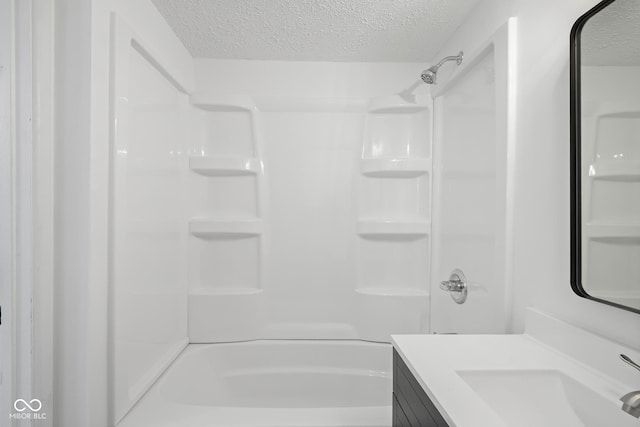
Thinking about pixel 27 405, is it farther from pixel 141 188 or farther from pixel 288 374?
pixel 288 374

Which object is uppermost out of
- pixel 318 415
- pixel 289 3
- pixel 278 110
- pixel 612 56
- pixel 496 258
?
pixel 289 3

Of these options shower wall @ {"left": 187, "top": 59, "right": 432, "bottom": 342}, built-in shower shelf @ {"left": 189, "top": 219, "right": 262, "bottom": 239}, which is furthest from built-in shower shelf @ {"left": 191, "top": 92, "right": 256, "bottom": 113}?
built-in shower shelf @ {"left": 189, "top": 219, "right": 262, "bottom": 239}

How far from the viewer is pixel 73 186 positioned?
1188 mm

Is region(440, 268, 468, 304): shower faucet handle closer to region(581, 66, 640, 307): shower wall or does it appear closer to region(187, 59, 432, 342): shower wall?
region(187, 59, 432, 342): shower wall

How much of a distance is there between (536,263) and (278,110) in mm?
1699

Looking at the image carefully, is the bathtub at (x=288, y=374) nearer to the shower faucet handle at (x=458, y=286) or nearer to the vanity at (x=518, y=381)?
the shower faucet handle at (x=458, y=286)

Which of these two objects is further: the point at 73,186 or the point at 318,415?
the point at 318,415

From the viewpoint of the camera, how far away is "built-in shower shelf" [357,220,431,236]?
90.4 inches

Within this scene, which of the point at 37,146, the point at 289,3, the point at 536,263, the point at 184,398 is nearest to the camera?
the point at 37,146

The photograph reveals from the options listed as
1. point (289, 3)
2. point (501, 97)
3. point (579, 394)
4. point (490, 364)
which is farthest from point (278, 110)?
point (579, 394)

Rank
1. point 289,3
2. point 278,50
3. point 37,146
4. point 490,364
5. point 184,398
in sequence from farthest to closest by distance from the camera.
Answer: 1. point 278,50
2. point 184,398
3. point 289,3
4. point 37,146
5. point 490,364

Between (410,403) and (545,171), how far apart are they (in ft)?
2.74

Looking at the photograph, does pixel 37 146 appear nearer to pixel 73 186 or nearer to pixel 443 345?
pixel 73 186

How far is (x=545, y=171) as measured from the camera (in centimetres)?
120
